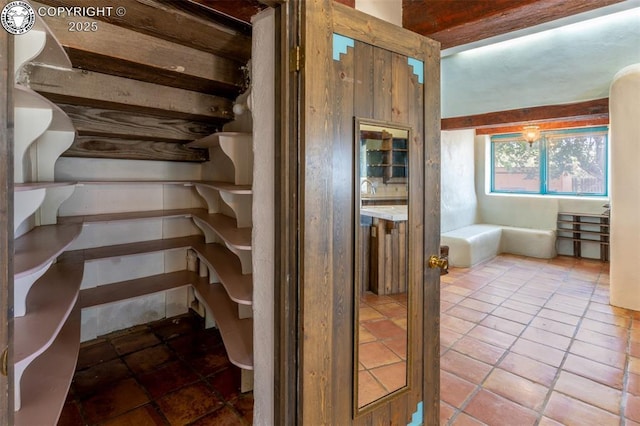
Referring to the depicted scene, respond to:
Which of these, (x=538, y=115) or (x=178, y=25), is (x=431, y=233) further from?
(x=538, y=115)

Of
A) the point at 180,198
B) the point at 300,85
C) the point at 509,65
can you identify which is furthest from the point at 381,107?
the point at 509,65

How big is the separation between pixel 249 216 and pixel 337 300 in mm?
1078

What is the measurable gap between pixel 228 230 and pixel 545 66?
4215mm

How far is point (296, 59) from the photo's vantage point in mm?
1260

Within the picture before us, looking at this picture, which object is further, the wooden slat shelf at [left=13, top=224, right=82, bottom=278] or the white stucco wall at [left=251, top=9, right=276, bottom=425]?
the white stucco wall at [left=251, top=9, right=276, bottom=425]

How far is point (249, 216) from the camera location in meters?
2.22

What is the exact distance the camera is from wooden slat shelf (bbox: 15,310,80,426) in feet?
4.40

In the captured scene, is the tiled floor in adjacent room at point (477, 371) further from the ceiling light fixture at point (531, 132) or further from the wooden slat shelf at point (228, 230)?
the ceiling light fixture at point (531, 132)

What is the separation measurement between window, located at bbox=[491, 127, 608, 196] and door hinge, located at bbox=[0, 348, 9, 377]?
23.4 ft

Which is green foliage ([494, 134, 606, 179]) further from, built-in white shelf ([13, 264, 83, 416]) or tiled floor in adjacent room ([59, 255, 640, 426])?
built-in white shelf ([13, 264, 83, 416])

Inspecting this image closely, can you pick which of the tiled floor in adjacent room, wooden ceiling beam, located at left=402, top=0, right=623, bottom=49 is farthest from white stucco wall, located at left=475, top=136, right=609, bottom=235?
wooden ceiling beam, located at left=402, top=0, right=623, bottom=49

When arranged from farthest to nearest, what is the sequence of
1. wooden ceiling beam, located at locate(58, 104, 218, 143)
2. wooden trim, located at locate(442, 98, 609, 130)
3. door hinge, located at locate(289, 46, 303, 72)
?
wooden trim, located at locate(442, 98, 609, 130)
wooden ceiling beam, located at locate(58, 104, 218, 143)
door hinge, located at locate(289, 46, 303, 72)

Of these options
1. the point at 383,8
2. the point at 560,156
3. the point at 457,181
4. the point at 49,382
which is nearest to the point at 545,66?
the point at 457,181

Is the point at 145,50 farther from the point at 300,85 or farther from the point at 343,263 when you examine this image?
the point at 343,263
